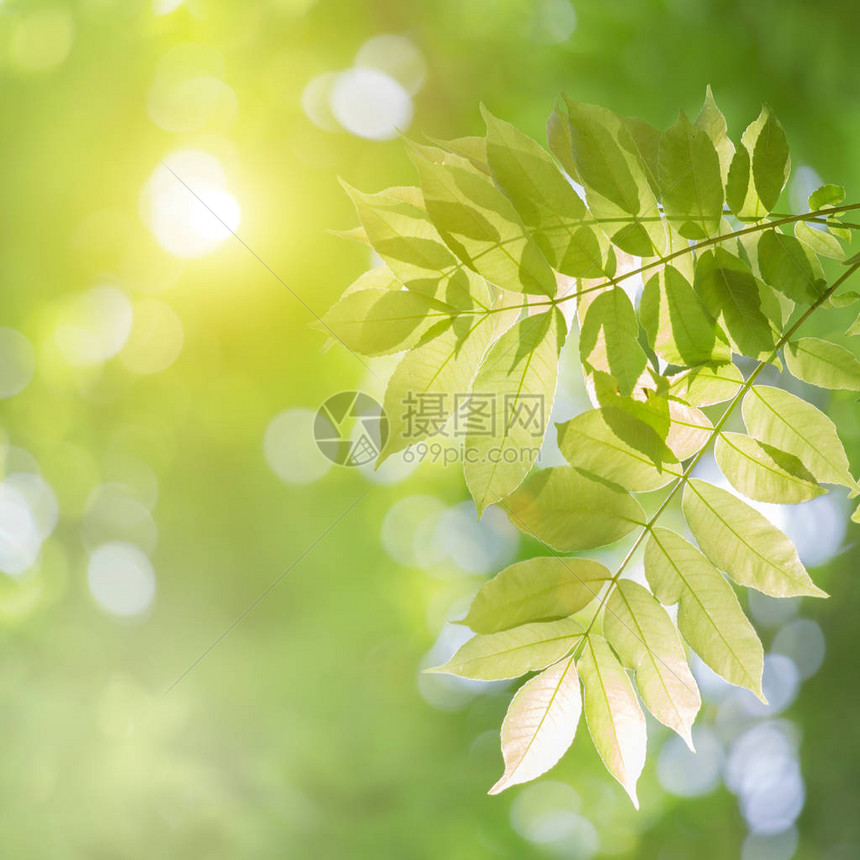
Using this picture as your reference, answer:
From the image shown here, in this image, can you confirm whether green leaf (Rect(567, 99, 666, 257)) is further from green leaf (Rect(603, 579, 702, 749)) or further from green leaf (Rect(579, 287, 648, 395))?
green leaf (Rect(603, 579, 702, 749))

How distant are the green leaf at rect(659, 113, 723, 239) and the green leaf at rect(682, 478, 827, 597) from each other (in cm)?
29

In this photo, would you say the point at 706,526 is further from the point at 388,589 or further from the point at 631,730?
the point at 388,589

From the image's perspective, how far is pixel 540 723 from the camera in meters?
0.71

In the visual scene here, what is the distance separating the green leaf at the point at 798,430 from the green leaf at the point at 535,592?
0.23m

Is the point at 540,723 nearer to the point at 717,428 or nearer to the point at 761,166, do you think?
the point at 717,428

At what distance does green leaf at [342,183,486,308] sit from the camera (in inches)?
26.7

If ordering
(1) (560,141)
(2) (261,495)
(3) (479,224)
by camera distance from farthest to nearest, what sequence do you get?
(2) (261,495) → (1) (560,141) → (3) (479,224)

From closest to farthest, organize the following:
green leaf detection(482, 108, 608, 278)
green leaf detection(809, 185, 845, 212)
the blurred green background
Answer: green leaf detection(482, 108, 608, 278) < green leaf detection(809, 185, 845, 212) < the blurred green background

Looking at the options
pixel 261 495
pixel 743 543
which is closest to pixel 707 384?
pixel 743 543

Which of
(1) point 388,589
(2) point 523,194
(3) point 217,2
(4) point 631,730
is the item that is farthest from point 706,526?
(3) point 217,2

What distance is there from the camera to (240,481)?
509 centimetres

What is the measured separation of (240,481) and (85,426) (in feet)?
3.77

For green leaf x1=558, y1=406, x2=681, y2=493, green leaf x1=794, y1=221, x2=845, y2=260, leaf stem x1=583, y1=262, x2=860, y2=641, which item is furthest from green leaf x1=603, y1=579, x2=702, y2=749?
green leaf x1=794, y1=221, x2=845, y2=260

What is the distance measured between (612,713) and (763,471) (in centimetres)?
30
